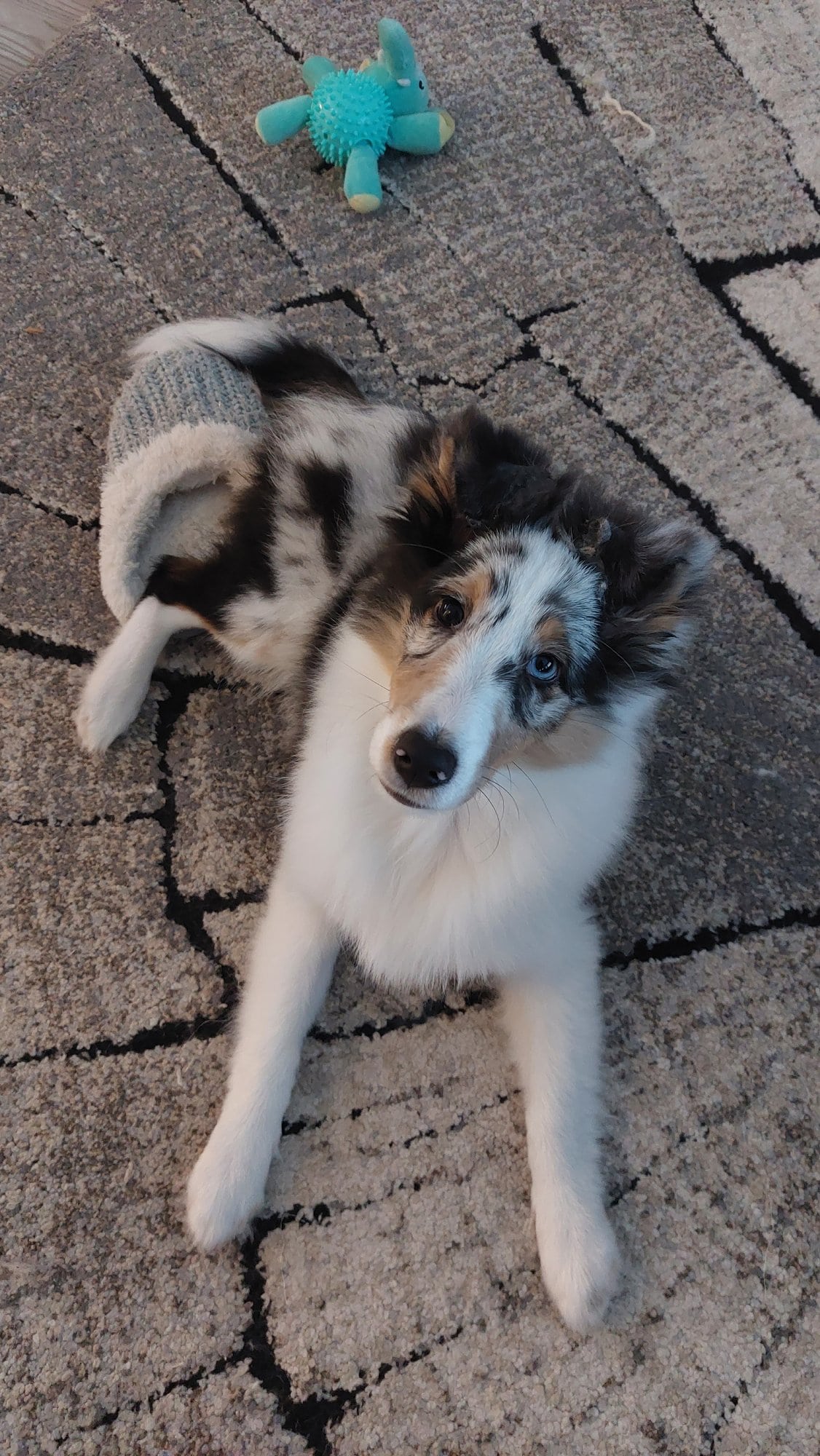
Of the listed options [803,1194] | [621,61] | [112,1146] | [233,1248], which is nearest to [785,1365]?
[803,1194]

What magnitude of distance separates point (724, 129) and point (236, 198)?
58.9 inches

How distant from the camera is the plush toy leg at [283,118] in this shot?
2.56m

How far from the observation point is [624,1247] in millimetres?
1695

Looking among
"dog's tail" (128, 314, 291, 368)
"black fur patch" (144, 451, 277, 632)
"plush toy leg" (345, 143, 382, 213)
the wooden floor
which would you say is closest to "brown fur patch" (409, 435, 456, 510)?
"black fur patch" (144, 451, 277, 632)

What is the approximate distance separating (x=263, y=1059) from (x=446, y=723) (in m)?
0.76

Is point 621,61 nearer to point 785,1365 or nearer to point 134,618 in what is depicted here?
point 134,618

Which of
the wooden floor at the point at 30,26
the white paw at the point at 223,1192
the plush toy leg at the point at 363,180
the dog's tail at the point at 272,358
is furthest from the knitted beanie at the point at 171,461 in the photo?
the wooden floor at the point at 30,26

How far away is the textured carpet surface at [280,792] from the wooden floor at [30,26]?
5.0 inches

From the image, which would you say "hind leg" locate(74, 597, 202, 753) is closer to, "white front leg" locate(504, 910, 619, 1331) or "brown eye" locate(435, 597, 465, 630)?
"brown eye" locate(435, 597, 465, 630)

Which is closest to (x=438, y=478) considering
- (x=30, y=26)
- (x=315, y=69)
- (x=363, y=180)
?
(x=363, y=180)

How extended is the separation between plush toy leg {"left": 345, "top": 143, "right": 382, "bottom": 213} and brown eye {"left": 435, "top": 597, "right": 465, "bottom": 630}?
167 cm

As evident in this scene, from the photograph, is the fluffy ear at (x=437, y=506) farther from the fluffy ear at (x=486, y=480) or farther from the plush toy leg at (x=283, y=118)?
the plush toy leg at (x=283, y=118)

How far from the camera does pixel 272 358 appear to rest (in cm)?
220

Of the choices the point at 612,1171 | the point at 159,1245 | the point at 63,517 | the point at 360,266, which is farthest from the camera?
the point at 360,266
